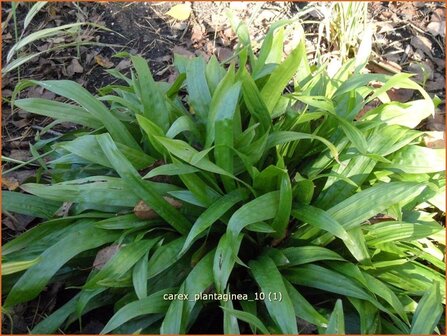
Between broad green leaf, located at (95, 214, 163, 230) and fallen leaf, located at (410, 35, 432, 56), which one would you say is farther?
fallen leaf, located at (410, 35, 432, 56)

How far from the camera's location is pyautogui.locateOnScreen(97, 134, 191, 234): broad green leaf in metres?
1.82

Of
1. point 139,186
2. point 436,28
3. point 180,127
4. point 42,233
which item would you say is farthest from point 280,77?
point 436,28

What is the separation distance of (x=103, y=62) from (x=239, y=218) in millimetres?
1548

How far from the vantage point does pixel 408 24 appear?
307 centimetres

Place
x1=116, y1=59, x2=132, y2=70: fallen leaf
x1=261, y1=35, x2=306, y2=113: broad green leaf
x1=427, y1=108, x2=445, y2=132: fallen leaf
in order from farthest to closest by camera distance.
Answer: x1=116, y1=59, x2=132, y2=70: fallen leaf < x1=427, y1=108, x2=445, y2=132: fallen leaf < x1=261, y1=35, x2=306, y2=113: broad green leaf

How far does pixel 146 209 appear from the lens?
1877mm

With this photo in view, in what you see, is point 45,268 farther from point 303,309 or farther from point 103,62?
point 103,62

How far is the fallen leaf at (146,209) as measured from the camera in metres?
1.87

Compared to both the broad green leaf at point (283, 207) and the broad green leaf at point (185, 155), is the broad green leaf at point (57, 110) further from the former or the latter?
the broad green leaf at point (283, 207)

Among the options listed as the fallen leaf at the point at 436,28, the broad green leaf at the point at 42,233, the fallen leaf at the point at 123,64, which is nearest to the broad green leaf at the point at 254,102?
the broad green leaf at the point at 42,233

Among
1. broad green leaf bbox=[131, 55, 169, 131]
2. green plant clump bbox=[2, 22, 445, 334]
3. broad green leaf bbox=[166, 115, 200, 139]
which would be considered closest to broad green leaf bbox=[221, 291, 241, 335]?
green plant clump bbox=[2, 22, 445, 334]

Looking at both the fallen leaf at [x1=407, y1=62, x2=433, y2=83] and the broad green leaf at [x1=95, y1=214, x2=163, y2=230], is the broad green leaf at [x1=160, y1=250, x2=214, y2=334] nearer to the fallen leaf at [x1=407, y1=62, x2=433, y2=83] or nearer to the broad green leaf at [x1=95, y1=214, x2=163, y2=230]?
the broad green leaf at [x1=95, y1=214, x2=163, y2=230]

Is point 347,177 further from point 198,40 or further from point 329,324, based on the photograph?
point 198,40

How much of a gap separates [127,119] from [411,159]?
1.03m
